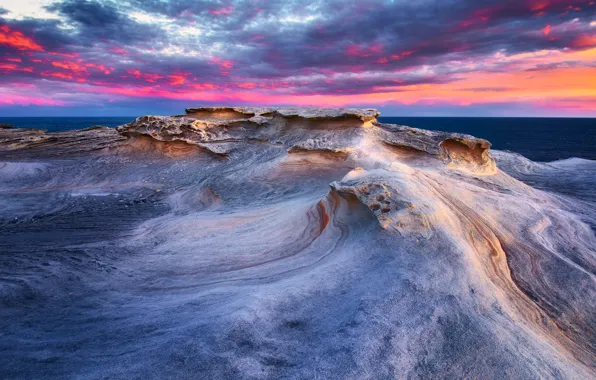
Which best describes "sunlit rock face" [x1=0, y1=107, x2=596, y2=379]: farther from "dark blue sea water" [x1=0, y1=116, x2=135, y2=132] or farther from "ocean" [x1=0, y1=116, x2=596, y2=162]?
"dark blue sea water" [x1=0, y1=116, x2=135, y2=132]

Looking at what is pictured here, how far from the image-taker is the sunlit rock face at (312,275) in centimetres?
288

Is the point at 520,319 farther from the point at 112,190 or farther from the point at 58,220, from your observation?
the point at 112,190

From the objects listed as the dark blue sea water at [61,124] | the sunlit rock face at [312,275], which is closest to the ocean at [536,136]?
the dark blue sea water at [61,124]

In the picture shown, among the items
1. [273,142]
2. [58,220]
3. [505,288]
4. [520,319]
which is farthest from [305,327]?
[273,142]

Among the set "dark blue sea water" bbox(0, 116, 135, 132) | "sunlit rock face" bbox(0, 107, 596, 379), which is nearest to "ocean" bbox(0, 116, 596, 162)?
"dark blue sea water" bbox(0, 116, 135, 132)

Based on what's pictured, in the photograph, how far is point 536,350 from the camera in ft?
9.74

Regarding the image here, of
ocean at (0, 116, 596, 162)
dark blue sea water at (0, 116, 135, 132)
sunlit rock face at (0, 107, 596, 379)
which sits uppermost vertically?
dark blue sea water at (0, 116, 135, 132)

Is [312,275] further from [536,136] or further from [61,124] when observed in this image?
[61,124]

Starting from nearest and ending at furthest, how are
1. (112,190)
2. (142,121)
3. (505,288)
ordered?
(505,288)
(112,190)
(142,121)

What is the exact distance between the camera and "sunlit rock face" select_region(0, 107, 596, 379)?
2.88 metres

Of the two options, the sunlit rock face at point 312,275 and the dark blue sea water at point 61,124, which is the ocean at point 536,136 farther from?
the sunlit rock face at point 312,275

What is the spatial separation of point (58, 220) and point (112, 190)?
9.70 feet

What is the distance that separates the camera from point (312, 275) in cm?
430

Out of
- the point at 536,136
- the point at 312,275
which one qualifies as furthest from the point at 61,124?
the point at 312,275
